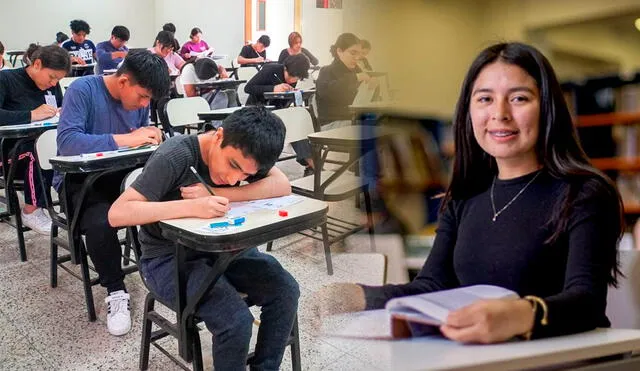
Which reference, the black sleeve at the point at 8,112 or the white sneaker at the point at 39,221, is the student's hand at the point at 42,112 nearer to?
the black sleeve at the point at 8,112

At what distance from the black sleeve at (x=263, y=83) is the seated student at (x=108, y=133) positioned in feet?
6.53

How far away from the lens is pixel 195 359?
153cm

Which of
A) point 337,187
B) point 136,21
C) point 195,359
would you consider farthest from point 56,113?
point 136,21

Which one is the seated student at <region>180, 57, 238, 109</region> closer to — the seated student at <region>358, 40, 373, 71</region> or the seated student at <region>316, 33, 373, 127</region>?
the seated student at <region>316, 33, 373, 127</region>

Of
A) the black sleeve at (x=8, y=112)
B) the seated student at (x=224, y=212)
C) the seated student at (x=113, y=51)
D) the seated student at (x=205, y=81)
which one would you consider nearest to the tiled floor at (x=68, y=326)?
the seated student at (x=224, y=212)

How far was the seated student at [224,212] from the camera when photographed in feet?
4.67

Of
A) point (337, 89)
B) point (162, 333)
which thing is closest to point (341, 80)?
point (337, 89)

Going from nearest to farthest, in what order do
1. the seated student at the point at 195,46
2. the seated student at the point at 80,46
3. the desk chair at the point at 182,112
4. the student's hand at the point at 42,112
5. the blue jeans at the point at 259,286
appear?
the blue jeans at the point at 259,286 → the student's hand at the point at 42,112 → the desk chair at the point at 182,112 → the seated student at the point at 80,46 → the seated student at the point at 195,46

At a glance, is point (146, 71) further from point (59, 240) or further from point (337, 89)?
point (337, 89)

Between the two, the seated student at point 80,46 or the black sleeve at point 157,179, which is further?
the seated student at point 80,46

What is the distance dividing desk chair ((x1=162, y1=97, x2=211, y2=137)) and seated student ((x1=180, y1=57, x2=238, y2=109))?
1.14 metres

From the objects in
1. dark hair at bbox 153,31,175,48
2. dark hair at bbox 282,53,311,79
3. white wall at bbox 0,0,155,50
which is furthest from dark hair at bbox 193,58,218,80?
white wall at bbox 0,0,155,50

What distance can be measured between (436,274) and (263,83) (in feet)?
12.7

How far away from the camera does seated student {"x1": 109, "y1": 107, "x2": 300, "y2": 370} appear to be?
142cm
